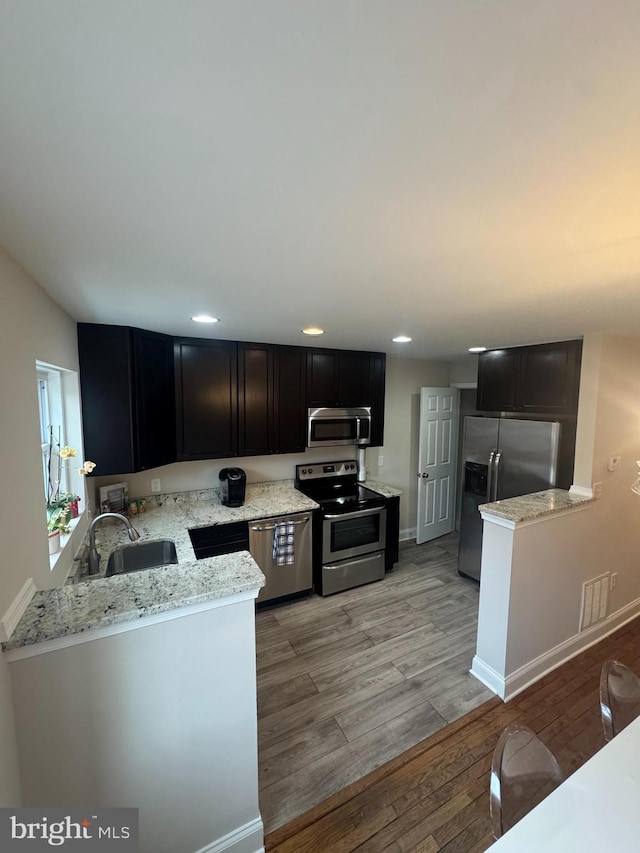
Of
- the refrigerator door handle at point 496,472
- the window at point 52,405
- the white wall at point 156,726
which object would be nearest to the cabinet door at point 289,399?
the window at point 52,405

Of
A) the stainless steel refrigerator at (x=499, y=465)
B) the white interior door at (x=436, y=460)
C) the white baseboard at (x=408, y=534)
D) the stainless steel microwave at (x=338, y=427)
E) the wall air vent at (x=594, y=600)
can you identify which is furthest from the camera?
the white baseboard at (x=408, y=534)

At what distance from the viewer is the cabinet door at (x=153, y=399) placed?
2.42 metres

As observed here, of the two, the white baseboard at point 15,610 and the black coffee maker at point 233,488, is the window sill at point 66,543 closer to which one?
the white baseboard at point 15,610

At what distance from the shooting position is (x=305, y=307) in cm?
182

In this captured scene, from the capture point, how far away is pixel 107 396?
7.51 feet

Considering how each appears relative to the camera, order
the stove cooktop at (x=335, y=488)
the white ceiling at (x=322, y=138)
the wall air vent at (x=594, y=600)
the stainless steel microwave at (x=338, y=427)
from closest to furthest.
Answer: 1. the white ceiling at (x=322, y=138)
2. the wall air vent at (x=594, y=600)
3. the stove cooktop at (x=335, y=488)
4. the stainless steel microwave at (x=338, y=427)

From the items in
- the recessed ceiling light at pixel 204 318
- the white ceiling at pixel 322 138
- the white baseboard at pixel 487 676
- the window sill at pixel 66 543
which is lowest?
the white baseboard at pixel 487 676

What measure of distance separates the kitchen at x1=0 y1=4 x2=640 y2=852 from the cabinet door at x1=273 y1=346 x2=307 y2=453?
0.68 m

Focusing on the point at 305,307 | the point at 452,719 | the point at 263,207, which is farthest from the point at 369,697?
the point at 263,207

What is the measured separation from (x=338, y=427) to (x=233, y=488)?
1.23m

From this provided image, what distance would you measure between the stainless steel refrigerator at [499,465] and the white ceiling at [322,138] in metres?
1.79

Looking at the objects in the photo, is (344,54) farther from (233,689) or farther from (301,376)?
(301,376)

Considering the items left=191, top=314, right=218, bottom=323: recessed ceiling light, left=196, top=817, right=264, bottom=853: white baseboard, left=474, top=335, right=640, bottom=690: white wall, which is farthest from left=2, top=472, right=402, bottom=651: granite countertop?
left=474, top=335, right=640, bottom=690: white wall

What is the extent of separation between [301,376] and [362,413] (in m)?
0.79
